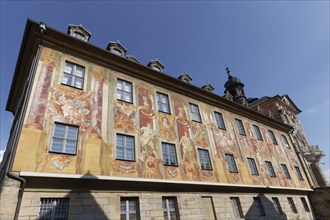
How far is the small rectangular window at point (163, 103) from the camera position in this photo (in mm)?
12594

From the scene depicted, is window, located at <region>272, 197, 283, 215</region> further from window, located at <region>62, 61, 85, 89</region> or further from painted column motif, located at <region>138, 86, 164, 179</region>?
window, located at <region>62, 61, 85, 89</region>

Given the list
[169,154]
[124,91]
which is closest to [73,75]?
[124,91]

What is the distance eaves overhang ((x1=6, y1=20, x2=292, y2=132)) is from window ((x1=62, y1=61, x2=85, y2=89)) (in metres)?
0.71

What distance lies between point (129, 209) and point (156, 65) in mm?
9460

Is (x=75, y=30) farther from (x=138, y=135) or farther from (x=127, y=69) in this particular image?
(x=138, y=135)

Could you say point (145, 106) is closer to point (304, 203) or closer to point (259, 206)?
point (259, 206)

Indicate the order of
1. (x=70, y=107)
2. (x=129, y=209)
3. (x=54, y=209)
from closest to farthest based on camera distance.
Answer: (x=54, y=209), (x=129, y=209), (x=70, y=107)

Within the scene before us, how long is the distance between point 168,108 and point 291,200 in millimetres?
13067

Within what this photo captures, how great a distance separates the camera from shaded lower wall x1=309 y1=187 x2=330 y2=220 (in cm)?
1801

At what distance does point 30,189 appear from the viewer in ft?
21.7

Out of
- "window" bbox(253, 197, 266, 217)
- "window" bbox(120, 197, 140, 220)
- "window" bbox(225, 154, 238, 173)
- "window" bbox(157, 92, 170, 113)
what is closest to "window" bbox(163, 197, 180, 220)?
"window" bbox(120, 197, 140, 220)

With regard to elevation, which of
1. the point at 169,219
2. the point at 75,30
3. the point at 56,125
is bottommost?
the point at 169,219

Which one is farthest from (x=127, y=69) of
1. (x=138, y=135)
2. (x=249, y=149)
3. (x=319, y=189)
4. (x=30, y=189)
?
(x=319, y=189)

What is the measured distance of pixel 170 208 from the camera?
9.39 meters
